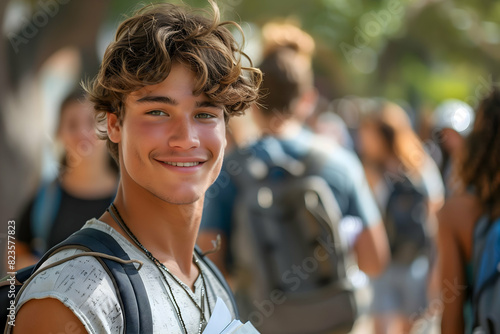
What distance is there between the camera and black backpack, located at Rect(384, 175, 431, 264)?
18.6 ft

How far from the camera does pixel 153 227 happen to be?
1745 mm

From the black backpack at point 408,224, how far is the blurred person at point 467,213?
233cm

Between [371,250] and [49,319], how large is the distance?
309cm

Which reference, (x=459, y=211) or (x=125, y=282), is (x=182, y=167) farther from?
(x=459, y=211)

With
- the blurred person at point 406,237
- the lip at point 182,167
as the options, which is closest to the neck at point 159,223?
the lip at point 182,167

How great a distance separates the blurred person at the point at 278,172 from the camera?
149 inches

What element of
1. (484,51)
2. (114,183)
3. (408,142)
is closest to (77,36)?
(114,183)

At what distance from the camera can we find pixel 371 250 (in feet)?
14.0

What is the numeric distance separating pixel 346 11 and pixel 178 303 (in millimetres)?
9887

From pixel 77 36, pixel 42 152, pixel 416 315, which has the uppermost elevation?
pixel 77 36

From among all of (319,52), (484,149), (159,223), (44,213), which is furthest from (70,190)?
(319,52)

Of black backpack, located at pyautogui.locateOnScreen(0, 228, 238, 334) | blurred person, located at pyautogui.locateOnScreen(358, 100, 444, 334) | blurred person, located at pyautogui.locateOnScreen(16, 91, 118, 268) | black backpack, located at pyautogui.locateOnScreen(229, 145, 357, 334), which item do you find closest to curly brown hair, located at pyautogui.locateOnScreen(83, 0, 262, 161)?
black backpack, located at pyautogui.locateOnScreen(0, 228, 238, 334)

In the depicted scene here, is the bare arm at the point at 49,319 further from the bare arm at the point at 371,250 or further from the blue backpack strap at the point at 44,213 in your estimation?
the bare arm at the point at 371,250

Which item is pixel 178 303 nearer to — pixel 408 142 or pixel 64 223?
pixel 64 223
